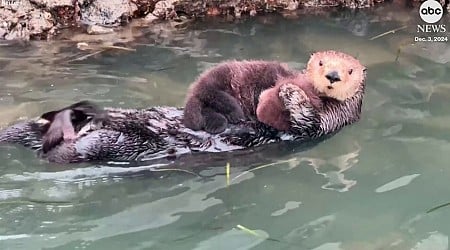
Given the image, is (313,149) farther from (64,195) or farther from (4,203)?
(4,203)

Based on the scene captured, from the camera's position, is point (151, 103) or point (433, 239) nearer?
point (433, 239)

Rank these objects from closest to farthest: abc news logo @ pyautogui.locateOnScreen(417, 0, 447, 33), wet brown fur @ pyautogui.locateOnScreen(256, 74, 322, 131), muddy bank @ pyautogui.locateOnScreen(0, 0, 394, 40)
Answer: wet brown fur @ pyautogui.locateOnScreen(256, 74, 322, 131), muddy bank @ pyautogui.locateOnScreen(0, 0, 394, 40), abc news logo @ pyautogui.locateOnScreen(417, 0, 447, 33)

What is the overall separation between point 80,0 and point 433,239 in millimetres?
4322

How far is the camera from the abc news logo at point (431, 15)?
7.00 metres

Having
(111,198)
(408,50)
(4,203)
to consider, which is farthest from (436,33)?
(4,203)

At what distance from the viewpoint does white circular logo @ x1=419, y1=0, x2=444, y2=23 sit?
7297 mm

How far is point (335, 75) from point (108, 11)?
292 cm

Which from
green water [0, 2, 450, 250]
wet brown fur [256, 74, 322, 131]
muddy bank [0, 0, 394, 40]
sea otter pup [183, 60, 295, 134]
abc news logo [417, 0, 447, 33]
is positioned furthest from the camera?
abc news logo [417, 0, 447, 33]

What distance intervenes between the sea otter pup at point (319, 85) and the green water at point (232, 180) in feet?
0.73

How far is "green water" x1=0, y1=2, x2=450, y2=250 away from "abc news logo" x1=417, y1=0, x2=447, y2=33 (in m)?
0.83

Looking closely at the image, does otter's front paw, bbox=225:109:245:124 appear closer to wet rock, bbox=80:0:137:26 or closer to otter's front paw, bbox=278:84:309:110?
otter's front paw, bbox=278:84:309:110

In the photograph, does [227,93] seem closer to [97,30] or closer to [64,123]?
[64,123]

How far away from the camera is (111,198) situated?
3986mm

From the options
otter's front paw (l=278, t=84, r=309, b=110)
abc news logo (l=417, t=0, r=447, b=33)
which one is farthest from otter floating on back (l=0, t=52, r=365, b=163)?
abc news logo (l=417, t=0, r=447, b=33)
